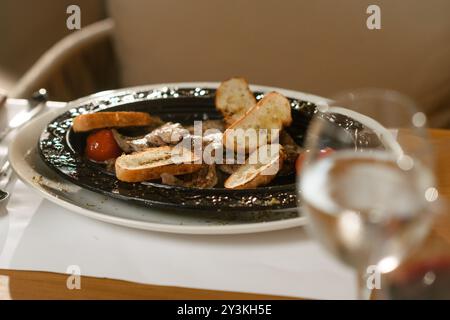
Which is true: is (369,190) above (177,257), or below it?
above

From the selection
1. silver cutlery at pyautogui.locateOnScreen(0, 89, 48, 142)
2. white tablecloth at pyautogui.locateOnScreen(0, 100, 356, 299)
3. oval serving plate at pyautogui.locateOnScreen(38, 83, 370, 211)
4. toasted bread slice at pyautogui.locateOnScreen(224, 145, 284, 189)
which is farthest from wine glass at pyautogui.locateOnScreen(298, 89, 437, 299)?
silver cutlery at pyautogui.locateOnScreen(0, 89, 48, 142)

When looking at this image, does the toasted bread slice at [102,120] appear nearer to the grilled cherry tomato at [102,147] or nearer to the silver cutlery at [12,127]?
the grilled cherry tomato at [102,147]

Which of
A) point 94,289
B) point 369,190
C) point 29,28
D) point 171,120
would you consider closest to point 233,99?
point 171,120

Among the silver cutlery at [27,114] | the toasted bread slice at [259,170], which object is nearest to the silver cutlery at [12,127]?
the silver cutlery at [27,114]

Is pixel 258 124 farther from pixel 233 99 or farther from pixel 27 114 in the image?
pixel 27 114

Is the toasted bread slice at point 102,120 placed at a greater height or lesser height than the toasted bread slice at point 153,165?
greater
